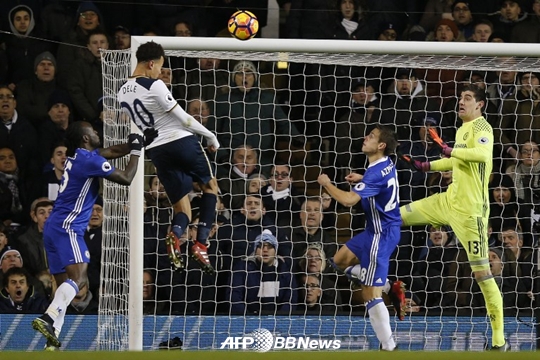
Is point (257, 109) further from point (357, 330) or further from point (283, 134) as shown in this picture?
point (357, 330)

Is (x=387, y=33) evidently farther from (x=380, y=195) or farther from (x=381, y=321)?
(x=381, y=321)

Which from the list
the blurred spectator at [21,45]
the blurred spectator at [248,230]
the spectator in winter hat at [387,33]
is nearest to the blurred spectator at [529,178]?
the spectator in winter hat at [387,33]

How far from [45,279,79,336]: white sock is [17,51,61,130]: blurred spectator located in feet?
8.77

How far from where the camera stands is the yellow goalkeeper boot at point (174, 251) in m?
9.62

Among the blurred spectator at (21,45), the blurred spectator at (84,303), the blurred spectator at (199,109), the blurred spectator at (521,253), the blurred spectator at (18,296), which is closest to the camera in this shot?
the blurred spectator at (18,296)

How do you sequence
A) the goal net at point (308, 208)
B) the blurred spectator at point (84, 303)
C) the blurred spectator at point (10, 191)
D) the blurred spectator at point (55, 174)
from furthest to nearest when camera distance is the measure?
the blurred spectator at point (10, 191) < the blurred spectator at point (55, 174) < the blurred spectator at point (84, 303) < the goal net at point (308, 208)

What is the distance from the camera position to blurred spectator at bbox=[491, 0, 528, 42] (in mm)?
12727

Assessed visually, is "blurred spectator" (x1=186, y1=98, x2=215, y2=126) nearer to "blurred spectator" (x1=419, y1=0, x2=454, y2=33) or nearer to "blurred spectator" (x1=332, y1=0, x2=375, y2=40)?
"blurred spectator" (x1=332, y1=0, x2=375, y2=40)

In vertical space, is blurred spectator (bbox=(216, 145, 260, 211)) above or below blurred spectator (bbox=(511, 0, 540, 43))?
below

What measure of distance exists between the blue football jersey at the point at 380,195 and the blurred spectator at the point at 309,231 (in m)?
1.11

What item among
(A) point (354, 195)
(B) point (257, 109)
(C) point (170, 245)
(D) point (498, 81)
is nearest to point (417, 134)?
(D) point (498, 81)

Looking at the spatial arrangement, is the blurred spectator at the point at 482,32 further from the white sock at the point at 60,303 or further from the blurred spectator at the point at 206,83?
the white sock at the point at 60,303

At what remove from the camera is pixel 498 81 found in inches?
482

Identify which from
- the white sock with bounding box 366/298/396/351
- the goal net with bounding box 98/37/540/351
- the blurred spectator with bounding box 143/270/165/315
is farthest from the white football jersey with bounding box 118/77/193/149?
the white sock with bounding box 366/298/396/351
